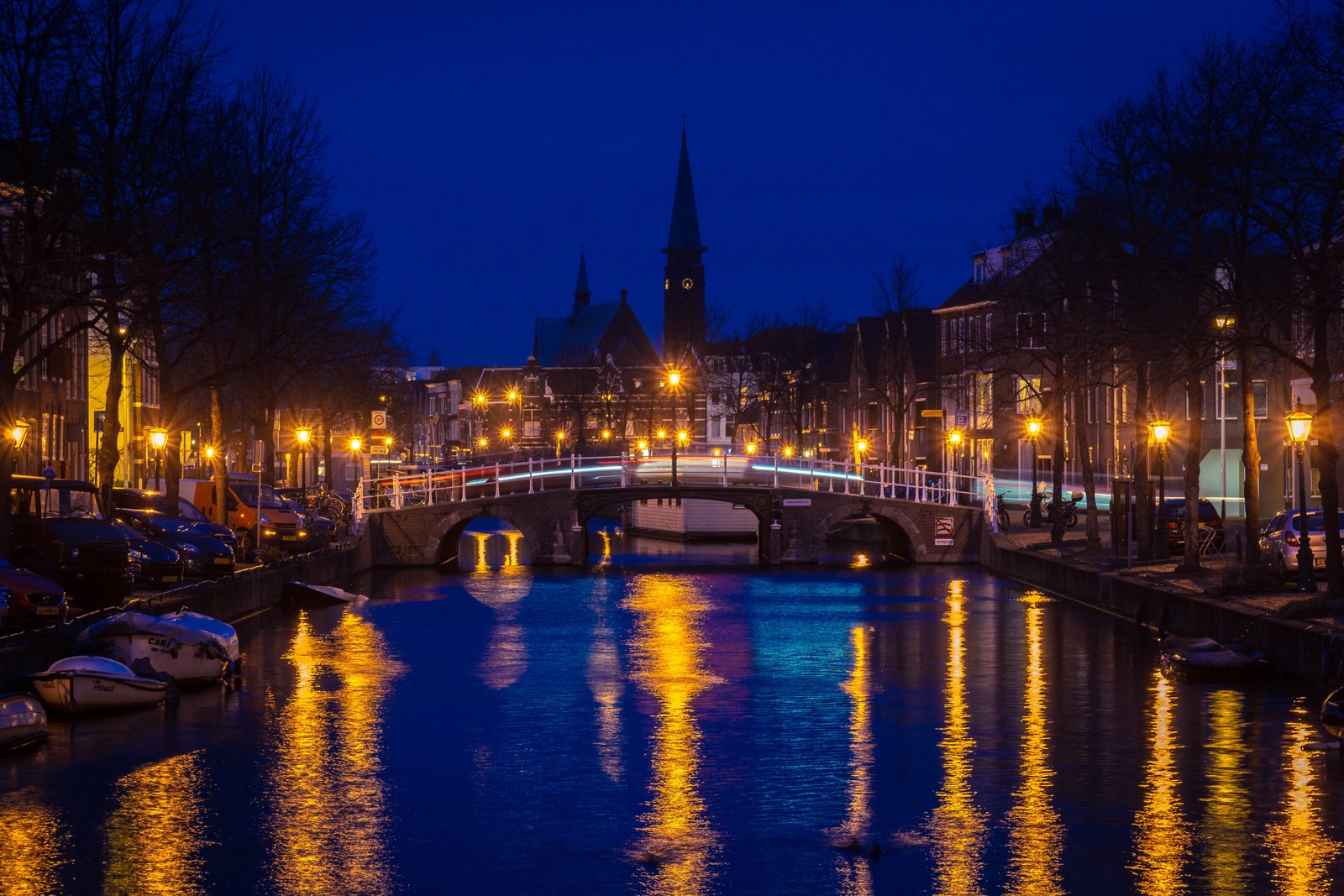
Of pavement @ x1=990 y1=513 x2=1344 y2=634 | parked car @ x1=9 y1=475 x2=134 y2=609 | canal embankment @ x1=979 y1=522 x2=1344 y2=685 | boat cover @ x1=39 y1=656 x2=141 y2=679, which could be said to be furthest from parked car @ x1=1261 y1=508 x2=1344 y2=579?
boat cover @ x1=39 y1=656 x2=141 y2=679

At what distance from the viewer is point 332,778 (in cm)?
2036

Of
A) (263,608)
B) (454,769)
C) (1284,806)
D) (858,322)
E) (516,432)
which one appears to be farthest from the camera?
(516,432)

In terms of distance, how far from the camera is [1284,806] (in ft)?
61.0

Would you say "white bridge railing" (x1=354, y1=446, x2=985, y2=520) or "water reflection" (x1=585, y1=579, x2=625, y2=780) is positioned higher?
"white bridge railing" (x1=354, y1=446, x2=985, y2=520)

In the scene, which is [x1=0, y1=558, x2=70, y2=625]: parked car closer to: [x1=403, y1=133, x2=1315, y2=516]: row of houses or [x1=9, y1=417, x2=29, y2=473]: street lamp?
[x1=9, y1=417, x2=29, y2=473]: street lamp

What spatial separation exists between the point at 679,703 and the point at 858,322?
283ft

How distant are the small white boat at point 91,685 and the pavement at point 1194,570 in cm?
1702

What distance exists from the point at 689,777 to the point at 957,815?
3322 millimetres

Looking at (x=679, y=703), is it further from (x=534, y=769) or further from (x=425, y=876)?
(x=425, y=876)

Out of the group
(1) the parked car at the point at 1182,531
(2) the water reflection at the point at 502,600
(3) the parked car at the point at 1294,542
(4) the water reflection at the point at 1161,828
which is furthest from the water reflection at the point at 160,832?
(1) the parked car at the point at 1182,531

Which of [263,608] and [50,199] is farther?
[263,608]

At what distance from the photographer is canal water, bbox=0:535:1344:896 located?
52.2 ft

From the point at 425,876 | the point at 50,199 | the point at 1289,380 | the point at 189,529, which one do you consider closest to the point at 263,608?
the point at 189,529

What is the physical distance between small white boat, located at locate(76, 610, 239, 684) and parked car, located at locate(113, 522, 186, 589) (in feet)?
31.2
